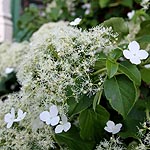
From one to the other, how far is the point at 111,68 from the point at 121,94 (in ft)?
0.17

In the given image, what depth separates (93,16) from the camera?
6.11 feet

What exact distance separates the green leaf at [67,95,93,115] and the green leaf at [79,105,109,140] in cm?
2

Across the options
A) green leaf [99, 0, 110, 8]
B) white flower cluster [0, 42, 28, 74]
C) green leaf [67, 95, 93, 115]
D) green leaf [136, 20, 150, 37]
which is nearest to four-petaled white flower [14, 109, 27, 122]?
green leaf [67, 95, 93, 115]

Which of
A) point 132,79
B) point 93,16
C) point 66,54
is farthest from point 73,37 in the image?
point 93,16

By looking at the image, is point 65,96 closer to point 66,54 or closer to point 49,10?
point 66,54

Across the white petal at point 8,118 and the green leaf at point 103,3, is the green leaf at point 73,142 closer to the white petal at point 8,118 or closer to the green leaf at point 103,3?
the white petal at point 8,118

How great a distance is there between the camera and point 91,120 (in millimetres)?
808

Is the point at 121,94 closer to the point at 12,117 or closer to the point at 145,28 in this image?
the point at 12,117

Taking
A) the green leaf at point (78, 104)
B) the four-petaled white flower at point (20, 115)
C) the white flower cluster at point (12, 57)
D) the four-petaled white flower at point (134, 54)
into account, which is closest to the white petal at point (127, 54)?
the four-petaled white flower at point (134, 54)

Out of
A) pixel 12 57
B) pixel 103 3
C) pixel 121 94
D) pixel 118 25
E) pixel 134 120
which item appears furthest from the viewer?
pixel 103 3

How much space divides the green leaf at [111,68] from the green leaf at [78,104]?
0.24 feet

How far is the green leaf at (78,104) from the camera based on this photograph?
2.60ft

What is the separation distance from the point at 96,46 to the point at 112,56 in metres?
0.04

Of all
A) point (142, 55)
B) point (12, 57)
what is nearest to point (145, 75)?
point (142, 55)
